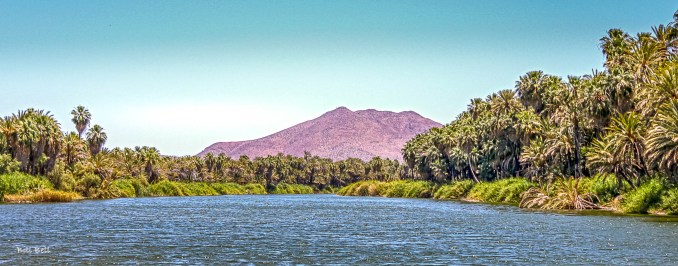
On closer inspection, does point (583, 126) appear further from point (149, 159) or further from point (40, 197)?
point (149, 159)

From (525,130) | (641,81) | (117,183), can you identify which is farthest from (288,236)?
(117,183)

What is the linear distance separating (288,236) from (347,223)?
45.3ft

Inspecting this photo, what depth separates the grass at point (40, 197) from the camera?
9506 centimetres

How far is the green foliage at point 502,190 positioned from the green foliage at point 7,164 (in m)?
68.4

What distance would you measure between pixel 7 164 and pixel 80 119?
46.7m

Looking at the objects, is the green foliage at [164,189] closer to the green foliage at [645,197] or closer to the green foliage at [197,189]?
the green foliage at [197,189]

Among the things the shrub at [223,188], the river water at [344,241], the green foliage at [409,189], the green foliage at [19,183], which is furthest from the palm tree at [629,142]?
the shrub at [223,188]

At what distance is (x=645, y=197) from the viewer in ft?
210

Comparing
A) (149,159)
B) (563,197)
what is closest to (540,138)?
(563,197)

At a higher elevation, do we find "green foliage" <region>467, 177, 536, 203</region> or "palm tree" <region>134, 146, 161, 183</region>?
"palm tree" <region>134, 146, 161, 183</region>

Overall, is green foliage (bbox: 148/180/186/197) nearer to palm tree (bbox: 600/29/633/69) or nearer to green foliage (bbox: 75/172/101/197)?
green foliage (bbox: 75/172/101/197)

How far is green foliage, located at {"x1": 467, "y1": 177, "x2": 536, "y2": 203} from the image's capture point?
9789 centimetres

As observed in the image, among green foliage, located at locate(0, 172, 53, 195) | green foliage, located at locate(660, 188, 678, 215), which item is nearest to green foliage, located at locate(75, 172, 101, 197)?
green foliage, located at locate(0, 172, 53, 195)

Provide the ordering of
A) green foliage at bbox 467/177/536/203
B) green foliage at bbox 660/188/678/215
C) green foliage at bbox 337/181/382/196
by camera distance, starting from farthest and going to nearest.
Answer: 1. green foliage at bbox 337/181/382/196
2. green foliage at bbox 467/177/536/203
3. green foliage at bbox 660/188/678/215
